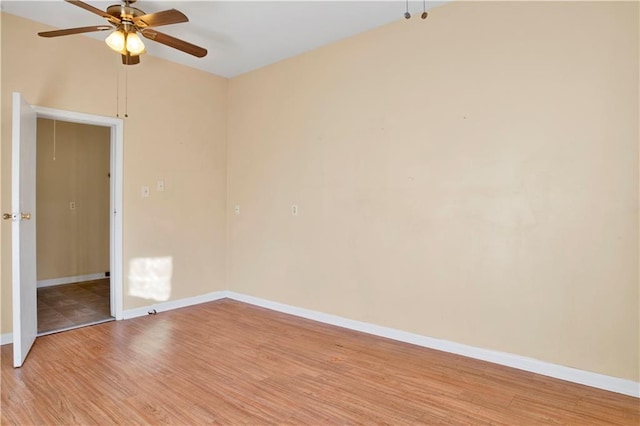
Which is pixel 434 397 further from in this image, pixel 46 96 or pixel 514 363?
pixel 46 96

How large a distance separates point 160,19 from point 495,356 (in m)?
3.41

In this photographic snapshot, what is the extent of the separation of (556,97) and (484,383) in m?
1.99

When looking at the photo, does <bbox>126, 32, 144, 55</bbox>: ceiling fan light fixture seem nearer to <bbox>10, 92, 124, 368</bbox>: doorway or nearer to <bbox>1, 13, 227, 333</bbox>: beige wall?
<bbox>10, 92, 124, 368</bbox>: doorway

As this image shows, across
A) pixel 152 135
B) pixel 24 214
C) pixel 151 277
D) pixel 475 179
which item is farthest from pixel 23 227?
pixel 475 179

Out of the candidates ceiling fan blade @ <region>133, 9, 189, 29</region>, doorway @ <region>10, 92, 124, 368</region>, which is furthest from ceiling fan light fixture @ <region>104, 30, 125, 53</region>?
doorway @ <region>10, 92, 124, 368</region>

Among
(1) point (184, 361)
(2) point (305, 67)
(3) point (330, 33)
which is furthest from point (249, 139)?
(1) point (184, 361)

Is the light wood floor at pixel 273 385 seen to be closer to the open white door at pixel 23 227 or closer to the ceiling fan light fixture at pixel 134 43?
the open white door at pixel 23 227

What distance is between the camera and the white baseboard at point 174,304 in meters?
3.89

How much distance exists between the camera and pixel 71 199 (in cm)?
548

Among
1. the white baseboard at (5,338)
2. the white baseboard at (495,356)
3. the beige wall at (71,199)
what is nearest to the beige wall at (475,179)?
the white baseboard at (495,356)

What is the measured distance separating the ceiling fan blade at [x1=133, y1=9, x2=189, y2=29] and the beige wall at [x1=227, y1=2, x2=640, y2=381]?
1.62 m

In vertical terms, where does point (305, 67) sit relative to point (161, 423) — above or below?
above

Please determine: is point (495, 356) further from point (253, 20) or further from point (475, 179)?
point (253, 20)

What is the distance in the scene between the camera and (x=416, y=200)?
10.3 feet
